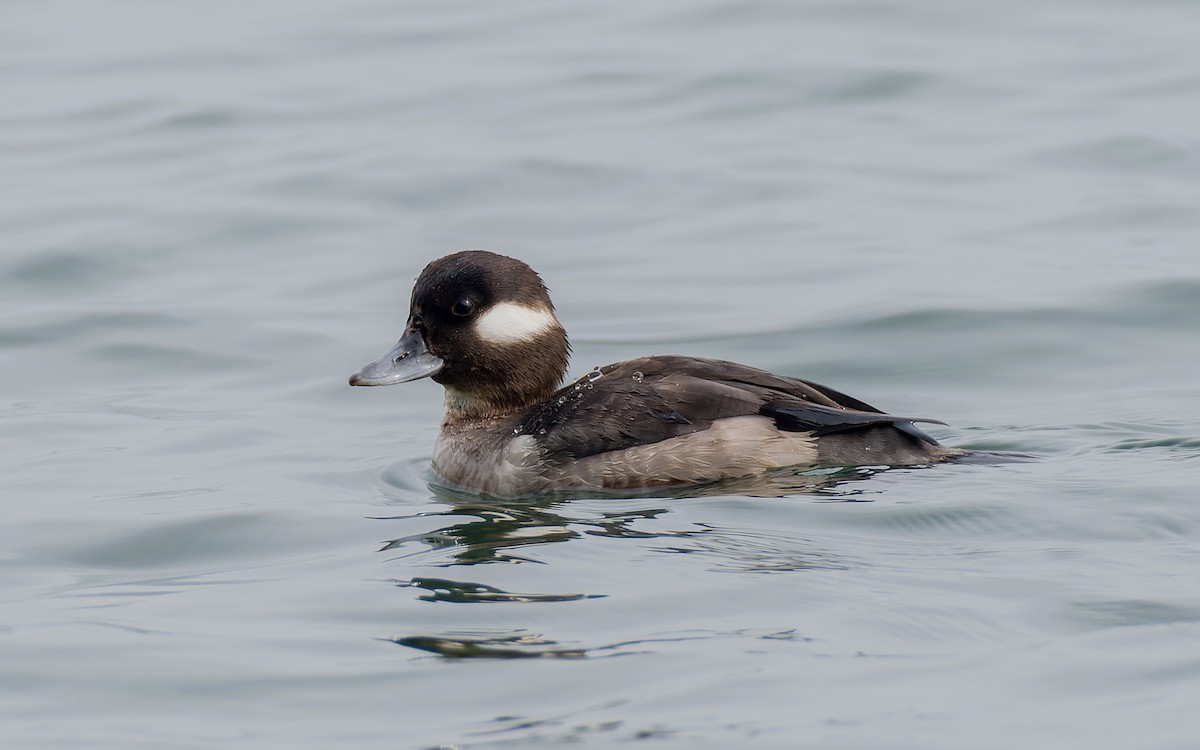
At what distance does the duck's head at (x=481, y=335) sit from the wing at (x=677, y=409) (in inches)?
16.4

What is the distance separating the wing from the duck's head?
0.42 metres

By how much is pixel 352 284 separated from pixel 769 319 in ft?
9.61

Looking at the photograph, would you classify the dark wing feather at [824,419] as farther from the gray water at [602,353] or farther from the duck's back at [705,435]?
the gray water at [602,353]

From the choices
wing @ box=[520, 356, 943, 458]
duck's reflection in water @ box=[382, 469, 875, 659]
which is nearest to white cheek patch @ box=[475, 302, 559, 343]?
wing @ box=[520, 356, 943, 458]

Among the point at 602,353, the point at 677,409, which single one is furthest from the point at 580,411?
the point at 602,353

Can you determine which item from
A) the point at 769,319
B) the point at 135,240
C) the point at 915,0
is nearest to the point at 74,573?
the point at 769,319

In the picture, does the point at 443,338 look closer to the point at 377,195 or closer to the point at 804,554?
the point at 804,554

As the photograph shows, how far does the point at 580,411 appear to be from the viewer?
752 centimetres

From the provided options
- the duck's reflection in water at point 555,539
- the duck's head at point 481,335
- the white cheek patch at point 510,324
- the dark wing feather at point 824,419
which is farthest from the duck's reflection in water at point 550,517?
the white cheek patch at point 510,324

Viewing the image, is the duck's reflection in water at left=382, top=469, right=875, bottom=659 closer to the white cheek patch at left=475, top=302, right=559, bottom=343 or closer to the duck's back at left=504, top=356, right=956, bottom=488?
the duck's back at left=504, top=356, right=956, bottom=488

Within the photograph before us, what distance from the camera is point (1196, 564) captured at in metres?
5.94

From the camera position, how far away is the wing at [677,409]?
735 cm

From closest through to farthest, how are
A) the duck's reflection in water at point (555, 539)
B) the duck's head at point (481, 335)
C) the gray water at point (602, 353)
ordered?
the gray water at point (602, 353) < the duck's reflection in water at point (555, 539) < the duck's head at point (481, 335)

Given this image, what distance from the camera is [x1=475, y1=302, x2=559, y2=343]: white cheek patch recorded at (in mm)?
7879
